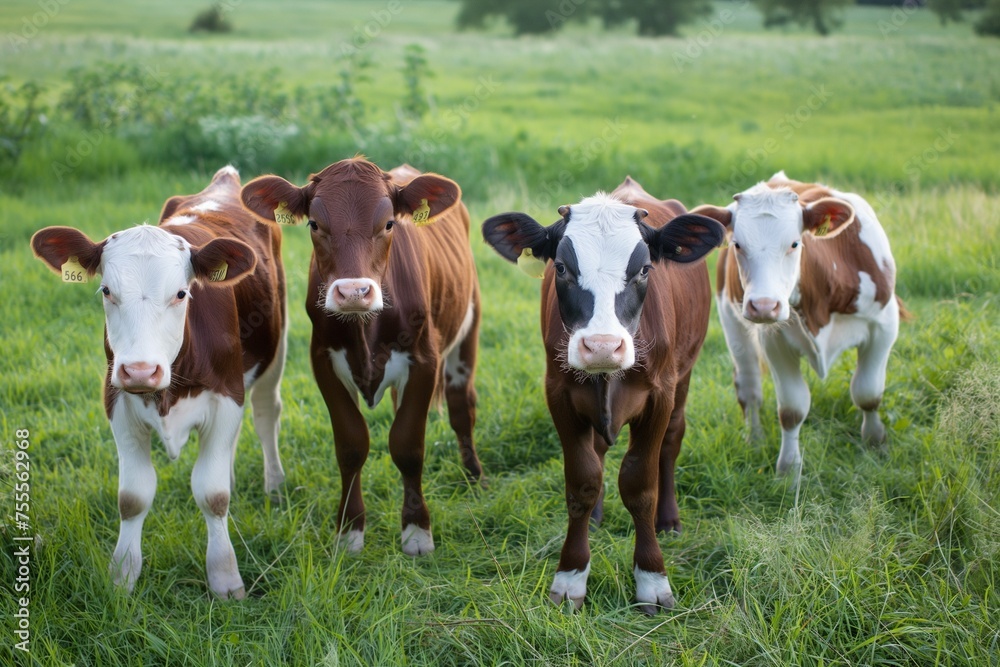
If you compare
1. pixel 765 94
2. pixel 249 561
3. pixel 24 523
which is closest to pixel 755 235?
pixel 249 561

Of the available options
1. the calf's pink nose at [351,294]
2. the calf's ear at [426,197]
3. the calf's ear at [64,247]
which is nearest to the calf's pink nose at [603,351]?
the calf's pink nose at [351,294]

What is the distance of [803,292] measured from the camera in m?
4.93

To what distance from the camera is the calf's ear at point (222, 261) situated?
398 cm

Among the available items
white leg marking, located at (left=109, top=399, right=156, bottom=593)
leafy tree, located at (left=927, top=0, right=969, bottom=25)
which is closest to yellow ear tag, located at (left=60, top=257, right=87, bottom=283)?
white leg marking, located at (left=109, top=399, right=156, bottom=593)

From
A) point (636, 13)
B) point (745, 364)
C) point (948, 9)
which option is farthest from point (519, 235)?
point (636, 13)

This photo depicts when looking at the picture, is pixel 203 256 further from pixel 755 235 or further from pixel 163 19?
pixel 163 19

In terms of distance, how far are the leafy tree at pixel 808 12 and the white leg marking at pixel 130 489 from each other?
23.7 metres

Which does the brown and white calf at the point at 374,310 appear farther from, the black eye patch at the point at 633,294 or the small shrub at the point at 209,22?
the small shrub at the point at 209,22

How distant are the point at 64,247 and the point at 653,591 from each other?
9.78 ft

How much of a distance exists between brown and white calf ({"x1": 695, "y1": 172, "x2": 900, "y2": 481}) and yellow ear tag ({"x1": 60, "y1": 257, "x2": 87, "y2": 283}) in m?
3.07

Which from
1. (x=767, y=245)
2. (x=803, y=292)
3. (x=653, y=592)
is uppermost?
(x=767, y=245)

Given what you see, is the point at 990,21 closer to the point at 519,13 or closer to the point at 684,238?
the point at 519,13

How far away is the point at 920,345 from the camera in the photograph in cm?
635

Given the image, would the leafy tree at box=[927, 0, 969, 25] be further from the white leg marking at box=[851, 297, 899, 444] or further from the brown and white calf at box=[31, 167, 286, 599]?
the brown and white calf at box=[31, 167, 286, 599]
